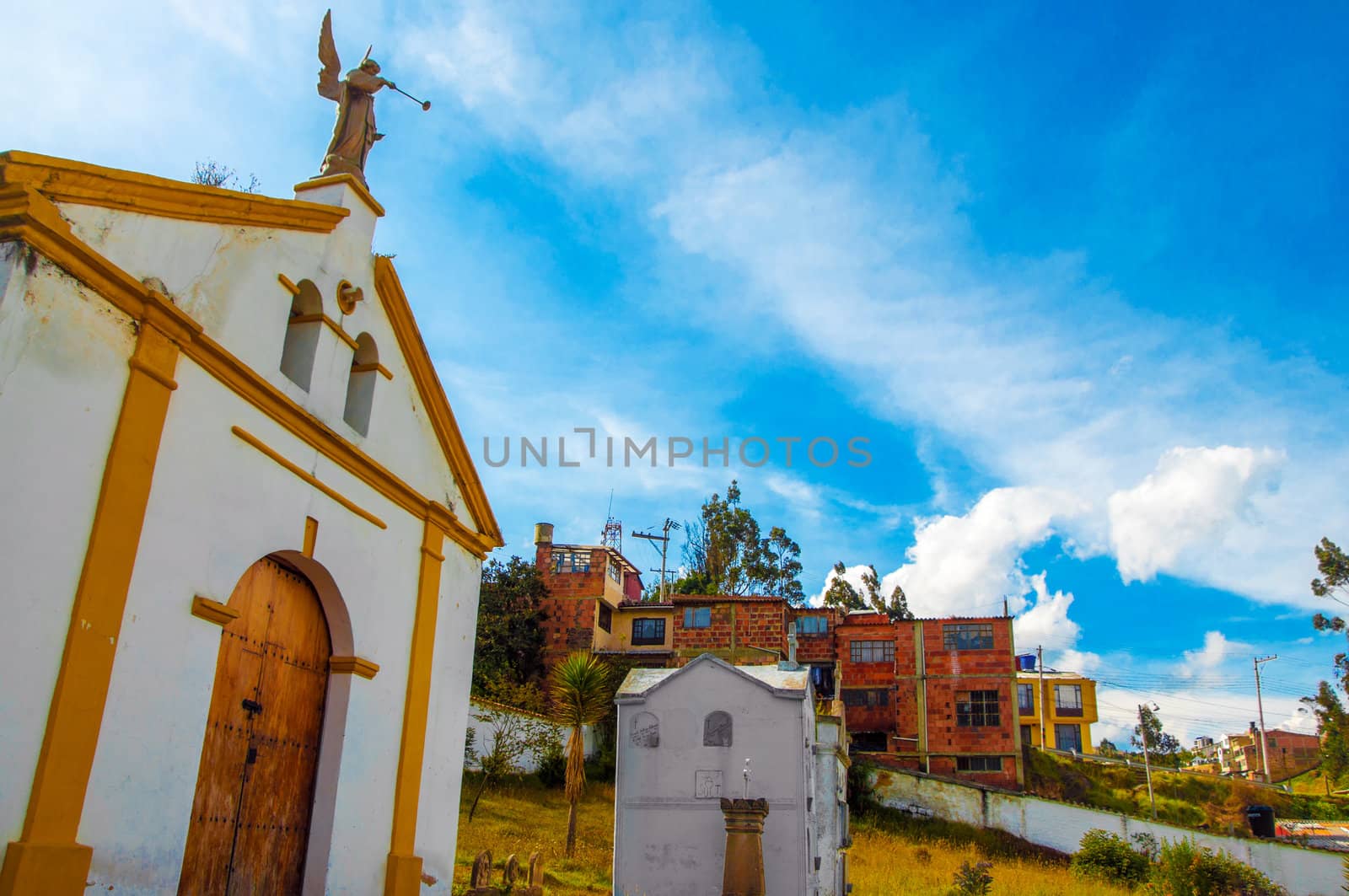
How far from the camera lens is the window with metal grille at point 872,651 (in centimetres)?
3966

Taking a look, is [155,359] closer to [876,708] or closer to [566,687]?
[566,687]

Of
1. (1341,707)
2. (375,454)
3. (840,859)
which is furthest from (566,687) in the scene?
(1341,707)

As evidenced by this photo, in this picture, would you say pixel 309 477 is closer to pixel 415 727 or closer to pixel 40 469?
pixel 40 469

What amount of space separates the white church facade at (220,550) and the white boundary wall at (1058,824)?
26.5m

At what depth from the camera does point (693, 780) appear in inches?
840

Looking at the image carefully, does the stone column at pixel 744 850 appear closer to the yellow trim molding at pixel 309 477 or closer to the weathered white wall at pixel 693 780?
the weathered white wall at pixel 693 780

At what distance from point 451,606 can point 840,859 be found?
1668 cm

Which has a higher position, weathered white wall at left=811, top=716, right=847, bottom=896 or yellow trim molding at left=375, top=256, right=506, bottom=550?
yellow trim molding at left=375, top=256, right=506, bottom=550

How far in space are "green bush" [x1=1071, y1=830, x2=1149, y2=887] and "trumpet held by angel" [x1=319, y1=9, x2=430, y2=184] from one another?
27487 mm

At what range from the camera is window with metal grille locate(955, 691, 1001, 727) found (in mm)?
37094

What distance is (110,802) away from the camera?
648 cm

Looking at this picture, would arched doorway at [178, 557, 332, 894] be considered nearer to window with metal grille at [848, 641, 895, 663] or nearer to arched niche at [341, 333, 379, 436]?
arched niche at [341, 333, 379, 436]

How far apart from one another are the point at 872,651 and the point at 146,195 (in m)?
36.3

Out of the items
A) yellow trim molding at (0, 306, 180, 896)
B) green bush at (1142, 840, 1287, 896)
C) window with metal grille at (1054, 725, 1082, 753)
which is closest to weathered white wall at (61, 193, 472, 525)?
yellow trim molding at (0, 306, 180, 896)
